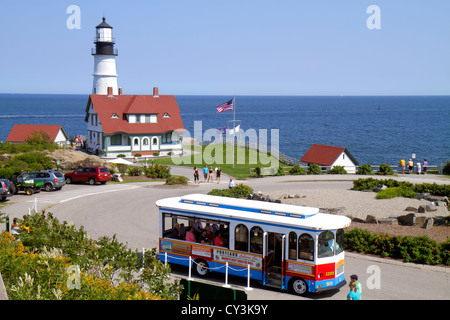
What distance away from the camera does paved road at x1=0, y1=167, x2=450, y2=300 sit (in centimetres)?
1669

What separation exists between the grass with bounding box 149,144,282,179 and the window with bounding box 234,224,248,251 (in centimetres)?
3148

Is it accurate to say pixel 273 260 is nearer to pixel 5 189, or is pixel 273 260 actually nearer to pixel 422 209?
pixel 422 209

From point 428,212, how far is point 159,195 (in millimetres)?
17423

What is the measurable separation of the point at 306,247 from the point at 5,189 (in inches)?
930

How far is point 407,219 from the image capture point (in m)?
23.9

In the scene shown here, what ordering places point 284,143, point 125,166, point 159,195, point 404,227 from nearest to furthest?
point 404,227, point 159,195, point 125,166, point 284,143

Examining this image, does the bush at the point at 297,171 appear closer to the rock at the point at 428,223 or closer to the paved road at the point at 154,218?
the paved road at the point at 154,218

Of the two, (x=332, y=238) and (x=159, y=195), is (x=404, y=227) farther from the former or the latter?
(x=159, y=195)

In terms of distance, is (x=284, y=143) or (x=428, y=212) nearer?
(x=428, y=212)


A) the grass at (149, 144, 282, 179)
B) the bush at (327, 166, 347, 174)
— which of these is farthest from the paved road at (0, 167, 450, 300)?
the grass at (149, 144, 282, 179)

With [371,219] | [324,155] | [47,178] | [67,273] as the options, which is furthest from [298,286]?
[324,155]

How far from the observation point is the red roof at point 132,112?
62.3 metres
